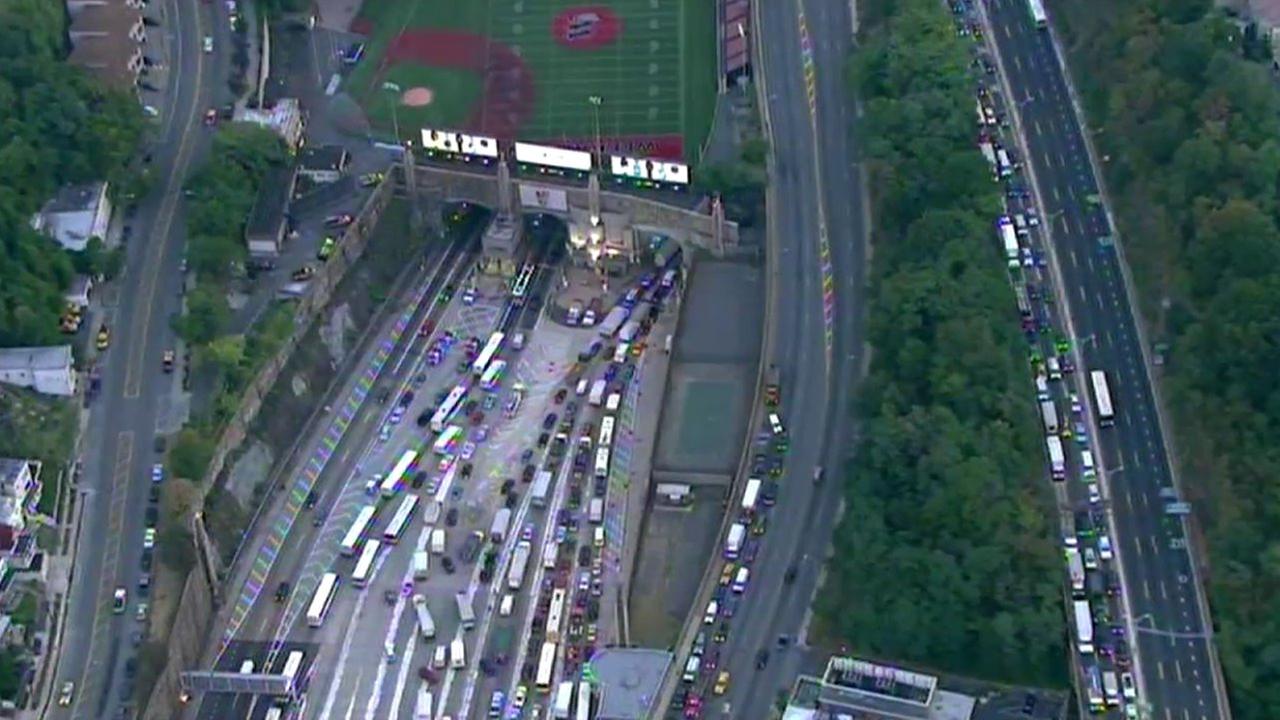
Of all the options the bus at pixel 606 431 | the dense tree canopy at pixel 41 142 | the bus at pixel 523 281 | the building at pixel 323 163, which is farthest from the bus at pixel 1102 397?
the dense tree canopy at pixel 41 142

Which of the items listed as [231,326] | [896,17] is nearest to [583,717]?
[231,326]

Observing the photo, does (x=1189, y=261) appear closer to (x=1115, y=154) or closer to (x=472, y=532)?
(x=1115, y=154)

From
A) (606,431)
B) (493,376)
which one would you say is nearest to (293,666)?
(606,431)

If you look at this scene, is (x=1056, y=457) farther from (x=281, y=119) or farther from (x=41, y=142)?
(x=41, y=142)

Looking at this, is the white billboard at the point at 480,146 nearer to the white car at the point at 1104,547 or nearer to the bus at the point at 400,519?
the bus at the point at 400,519

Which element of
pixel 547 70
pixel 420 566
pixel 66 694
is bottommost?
pixel 66 694

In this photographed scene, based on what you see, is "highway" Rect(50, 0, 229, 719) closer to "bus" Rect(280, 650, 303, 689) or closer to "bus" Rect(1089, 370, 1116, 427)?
"bus" Rect(280, 650, 303, 689)

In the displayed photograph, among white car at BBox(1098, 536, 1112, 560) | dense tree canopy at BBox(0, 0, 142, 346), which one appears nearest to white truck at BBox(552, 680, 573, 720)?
white car at BBox(1098, 536, 1112, 560)
